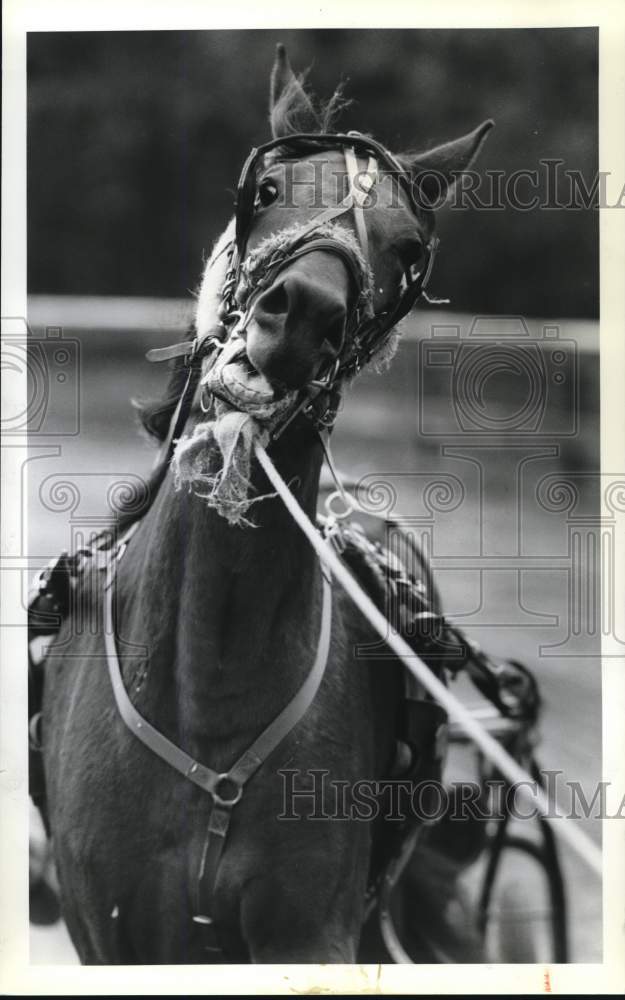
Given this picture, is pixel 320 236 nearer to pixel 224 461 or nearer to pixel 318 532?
pixel 224 461

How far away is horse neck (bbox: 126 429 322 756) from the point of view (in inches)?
60.1

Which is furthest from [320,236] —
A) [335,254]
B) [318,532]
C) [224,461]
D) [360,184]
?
[318,532]

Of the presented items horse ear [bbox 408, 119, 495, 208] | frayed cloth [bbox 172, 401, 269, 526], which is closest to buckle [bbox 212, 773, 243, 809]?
frayed cloth [bbox 172, 401, 269, 526]

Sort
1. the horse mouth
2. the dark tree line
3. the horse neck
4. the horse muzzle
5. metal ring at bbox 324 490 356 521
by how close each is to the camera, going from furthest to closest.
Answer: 1. the dark tree line
2. metal ring at bbox 324 490 356 521
3. the horse neck
4. the horse mouth
5. the horse muzzle

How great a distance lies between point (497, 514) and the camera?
6.74 ft

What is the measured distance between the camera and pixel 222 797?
1.58 metres

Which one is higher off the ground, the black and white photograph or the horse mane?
the horse mane

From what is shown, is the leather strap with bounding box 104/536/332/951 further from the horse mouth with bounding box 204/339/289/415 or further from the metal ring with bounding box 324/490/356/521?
the horse mouth with bounding box 204/339/289/415

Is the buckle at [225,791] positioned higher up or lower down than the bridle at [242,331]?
lower down

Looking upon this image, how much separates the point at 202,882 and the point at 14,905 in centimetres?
60

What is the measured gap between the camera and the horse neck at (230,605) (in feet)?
5.01
